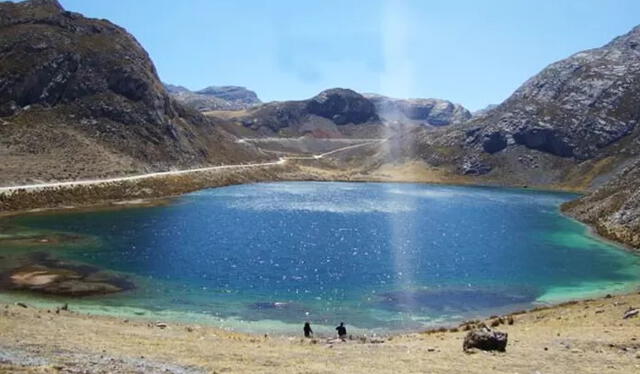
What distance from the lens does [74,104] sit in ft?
550

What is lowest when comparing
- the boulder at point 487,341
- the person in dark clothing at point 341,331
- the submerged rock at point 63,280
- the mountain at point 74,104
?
the person in dark clothing at point 341,331

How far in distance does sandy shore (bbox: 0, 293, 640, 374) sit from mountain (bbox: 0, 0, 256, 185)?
10125 centimetres

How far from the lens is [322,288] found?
5891 cm

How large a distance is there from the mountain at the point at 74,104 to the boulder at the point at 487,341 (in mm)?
114880

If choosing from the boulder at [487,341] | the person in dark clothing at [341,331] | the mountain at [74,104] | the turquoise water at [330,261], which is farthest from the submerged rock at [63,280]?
the mountain at [74,104]

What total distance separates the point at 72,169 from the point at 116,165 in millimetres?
14425

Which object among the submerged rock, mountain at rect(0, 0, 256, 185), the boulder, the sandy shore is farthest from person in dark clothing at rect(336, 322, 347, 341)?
mountain at rect(0, 0, 256, 185)

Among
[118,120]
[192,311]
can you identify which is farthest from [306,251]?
[118,120]

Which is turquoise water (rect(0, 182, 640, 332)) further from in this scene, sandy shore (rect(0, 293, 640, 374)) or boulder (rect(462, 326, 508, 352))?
boulder (rect(462, 326, 508, 352))

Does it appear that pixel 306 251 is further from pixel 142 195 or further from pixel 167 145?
pixel 167 145

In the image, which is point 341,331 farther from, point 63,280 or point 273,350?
point 63,280

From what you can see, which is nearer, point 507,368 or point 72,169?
point 507,368

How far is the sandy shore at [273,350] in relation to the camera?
25188mm

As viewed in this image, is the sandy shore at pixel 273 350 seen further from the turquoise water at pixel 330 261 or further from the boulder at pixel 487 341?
the turquoise water at pixel 330 261
